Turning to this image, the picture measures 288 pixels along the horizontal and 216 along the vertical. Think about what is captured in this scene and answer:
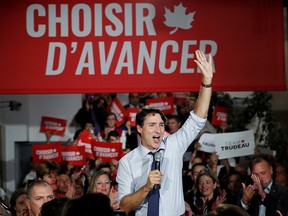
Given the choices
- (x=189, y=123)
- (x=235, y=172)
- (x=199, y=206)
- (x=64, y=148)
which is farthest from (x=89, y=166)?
(x=189, y=123)

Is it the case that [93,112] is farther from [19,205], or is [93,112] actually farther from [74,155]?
[19,205]

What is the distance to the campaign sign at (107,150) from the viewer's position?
11.0 meters

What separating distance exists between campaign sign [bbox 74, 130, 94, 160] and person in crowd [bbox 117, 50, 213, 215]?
537cm

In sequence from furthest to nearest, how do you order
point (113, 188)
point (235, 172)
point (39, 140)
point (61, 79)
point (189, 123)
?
point (39, 140) < point (235, 172) < point (113, 188) < point (61, 79) < point (189, 123)

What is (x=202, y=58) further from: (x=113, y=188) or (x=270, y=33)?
(x=113, y=188)

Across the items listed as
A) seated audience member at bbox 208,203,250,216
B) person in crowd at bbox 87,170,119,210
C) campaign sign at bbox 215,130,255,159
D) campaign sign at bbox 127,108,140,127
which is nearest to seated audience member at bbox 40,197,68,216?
seated audience member at bbox 208,203,250,216

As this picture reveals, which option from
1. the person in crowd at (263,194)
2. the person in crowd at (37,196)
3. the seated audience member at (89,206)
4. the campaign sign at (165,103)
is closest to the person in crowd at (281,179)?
the person in crowd at (263,194)

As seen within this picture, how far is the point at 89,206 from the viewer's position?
395cm

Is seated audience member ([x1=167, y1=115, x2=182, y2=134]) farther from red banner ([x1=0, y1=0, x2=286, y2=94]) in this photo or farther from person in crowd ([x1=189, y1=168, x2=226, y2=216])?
red banner ([x1=0, y1=0, x2=286, y2=94])

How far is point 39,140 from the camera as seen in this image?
46.7 feet

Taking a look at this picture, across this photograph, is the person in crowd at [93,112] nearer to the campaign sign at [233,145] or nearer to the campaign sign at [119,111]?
the campaign sign at [119,111]

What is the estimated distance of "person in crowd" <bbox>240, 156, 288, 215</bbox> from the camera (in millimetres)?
7742

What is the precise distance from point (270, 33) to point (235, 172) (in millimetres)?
2574

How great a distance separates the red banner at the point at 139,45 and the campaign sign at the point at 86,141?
3586mm
